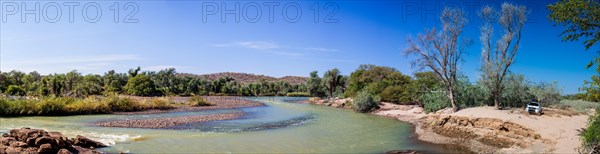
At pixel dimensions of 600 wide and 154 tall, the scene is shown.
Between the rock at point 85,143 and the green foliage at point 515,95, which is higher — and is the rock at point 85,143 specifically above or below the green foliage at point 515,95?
below

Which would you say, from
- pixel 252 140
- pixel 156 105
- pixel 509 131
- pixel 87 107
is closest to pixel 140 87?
pixel 156 105

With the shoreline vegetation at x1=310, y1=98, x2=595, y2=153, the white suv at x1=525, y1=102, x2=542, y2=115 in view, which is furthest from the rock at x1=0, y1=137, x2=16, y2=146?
the white suv at x1=525, y1=102, x2=542, y2=115

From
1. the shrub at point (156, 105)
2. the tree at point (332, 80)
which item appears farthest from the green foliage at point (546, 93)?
the tree at point (332, 80)

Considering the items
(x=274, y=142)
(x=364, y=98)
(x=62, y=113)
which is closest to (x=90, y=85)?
(x=62, y=113)

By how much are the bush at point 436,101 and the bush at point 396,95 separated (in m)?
12.9

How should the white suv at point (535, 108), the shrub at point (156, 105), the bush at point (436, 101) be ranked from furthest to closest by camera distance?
1. the shrub at point (156, 105)
2. the bush at point (436, 101)
3. the white suv at point (535, 108)

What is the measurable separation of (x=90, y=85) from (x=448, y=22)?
6726 cm

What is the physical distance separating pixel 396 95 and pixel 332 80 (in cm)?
2852

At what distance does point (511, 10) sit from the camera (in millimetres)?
23234

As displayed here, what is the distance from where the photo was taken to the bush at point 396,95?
4832 cm

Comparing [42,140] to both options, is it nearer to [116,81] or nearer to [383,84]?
[383,84]

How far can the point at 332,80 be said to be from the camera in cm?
7788

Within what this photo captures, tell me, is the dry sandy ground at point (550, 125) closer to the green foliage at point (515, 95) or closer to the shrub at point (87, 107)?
the green foliage at point (515, 95)

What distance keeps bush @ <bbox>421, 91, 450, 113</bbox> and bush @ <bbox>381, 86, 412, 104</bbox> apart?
12851 mm
